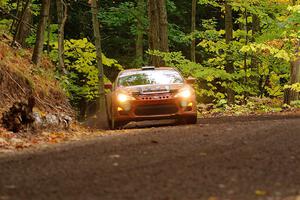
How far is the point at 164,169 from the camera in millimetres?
6293

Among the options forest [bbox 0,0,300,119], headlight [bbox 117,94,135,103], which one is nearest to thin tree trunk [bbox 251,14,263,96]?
forest [bbox 0,0,300,119]

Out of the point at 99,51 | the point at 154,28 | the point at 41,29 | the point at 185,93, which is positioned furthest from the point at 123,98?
the point at 99,51

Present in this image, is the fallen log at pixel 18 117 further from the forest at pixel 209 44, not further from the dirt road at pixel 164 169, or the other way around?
the forest at pixel 209 44

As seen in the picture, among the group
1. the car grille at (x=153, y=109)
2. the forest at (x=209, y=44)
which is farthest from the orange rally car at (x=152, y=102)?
the forest at (x=209, y=44)

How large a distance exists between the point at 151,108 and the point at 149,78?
135 centimetres

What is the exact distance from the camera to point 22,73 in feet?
45.9

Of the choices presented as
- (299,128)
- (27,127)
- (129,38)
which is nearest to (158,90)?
(27,127)

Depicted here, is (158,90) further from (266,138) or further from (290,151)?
(290,151)

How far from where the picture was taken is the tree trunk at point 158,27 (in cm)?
2088

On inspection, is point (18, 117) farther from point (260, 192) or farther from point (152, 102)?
point (260, 192)

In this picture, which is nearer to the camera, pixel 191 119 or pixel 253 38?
pixel 191 119

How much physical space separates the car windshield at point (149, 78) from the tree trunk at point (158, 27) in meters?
7.01

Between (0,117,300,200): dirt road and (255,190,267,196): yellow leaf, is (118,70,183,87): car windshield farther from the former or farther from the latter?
(255,190,267,196): yellow leaf

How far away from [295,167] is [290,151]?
1.03m
